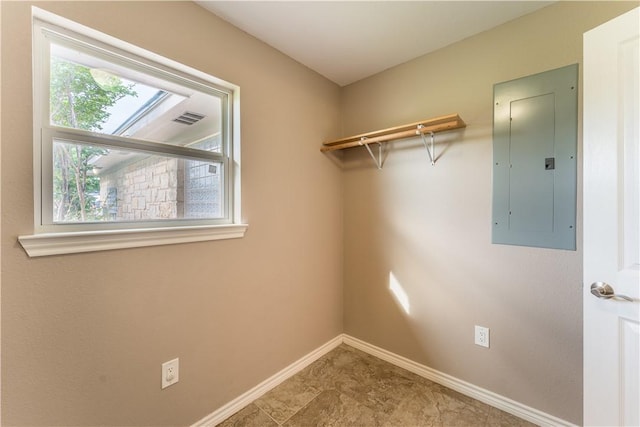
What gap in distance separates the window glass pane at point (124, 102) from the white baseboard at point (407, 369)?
1.56 metres

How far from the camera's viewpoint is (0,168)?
0.93 meters

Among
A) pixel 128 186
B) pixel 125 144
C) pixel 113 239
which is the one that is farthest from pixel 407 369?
pixel 125 144

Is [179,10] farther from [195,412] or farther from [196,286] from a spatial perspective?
[195,412]

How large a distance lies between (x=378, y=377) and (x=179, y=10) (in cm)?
258

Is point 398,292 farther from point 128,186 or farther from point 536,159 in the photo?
point 128,186

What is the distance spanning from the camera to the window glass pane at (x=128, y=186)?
1.12 meters

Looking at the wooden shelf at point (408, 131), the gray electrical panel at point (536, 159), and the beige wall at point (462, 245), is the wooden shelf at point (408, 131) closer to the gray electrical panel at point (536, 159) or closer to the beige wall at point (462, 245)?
the beige wall at point (462, 245)

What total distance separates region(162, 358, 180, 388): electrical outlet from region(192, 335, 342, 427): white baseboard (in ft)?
1.02

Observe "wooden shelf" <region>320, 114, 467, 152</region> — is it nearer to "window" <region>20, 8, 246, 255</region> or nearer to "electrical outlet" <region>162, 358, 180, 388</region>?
"window" <region>20, 8, 246, 255</region>

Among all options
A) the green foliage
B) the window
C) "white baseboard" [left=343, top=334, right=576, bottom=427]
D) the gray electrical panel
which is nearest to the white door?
the gray electrical panel

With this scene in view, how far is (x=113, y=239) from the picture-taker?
115cm

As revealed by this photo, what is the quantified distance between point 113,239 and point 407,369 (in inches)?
81.6

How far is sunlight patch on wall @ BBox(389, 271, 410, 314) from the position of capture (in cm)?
202

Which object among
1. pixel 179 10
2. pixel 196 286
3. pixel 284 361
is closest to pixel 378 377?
pixel 284 361
